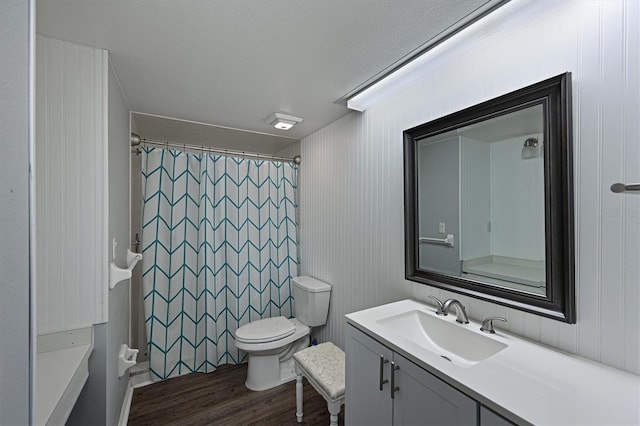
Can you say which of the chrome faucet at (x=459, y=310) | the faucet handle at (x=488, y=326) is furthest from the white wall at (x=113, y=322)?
the faucet handle at (x=488, y=326)

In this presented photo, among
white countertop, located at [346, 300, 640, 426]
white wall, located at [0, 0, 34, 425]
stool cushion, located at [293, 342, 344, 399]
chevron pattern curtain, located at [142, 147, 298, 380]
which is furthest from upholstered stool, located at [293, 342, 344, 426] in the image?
white wall, located at [0, 0, 34, 425]

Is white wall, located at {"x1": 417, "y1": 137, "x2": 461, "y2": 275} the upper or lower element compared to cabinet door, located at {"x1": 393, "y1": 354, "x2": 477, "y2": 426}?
upper

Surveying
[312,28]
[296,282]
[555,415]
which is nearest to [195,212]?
[296,282]

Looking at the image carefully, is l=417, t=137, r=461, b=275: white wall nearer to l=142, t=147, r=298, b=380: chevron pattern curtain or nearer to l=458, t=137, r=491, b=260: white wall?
l=458, t=137, r=491, b=260: white wall

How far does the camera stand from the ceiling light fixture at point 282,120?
2225 millimetres

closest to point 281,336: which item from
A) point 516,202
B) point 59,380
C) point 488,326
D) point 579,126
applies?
point 59,380

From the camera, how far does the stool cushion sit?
5.26 ft

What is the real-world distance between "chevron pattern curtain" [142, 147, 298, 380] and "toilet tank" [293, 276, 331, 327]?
396mm

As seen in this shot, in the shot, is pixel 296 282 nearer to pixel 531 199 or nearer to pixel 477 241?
pixel 477 241

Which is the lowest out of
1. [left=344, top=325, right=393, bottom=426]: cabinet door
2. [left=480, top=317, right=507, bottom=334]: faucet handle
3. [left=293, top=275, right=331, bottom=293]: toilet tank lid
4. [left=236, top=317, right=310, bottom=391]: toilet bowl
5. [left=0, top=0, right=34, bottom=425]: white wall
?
[left=236, top=317, right=310, bottom=391]: toilet bowl

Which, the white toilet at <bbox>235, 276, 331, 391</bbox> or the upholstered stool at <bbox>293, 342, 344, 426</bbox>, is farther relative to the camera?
the white toilet at <bbox>235, 276, 331, 391</bbox>

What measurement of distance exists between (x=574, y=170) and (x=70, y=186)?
218 centimetres

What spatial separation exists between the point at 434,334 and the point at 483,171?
0.84 metres

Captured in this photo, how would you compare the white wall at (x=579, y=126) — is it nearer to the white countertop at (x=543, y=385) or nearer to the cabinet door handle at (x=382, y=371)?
the white countertop at (x=543, y=385)
